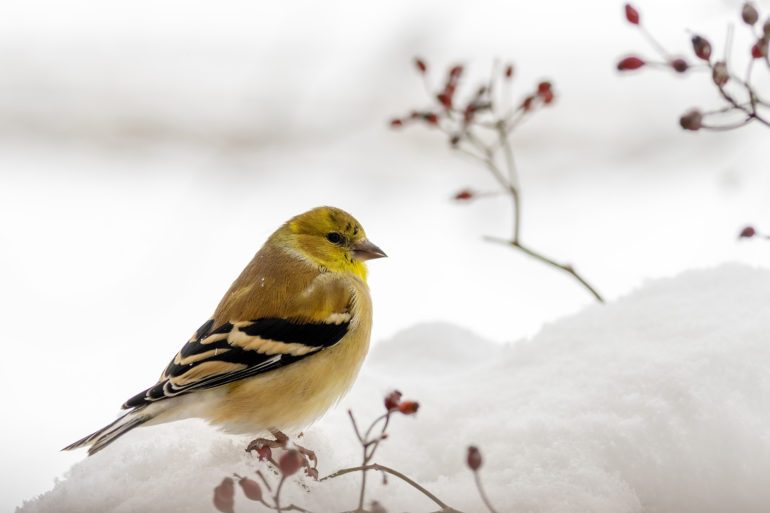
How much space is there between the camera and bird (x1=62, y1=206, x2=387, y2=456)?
171 centimetres

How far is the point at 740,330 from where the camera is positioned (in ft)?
5.77

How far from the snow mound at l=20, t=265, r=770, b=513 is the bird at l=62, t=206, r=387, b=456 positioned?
3.2 inches

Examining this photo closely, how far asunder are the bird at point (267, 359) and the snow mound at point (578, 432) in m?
0.08

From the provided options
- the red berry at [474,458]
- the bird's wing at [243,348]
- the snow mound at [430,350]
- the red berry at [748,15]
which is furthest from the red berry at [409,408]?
the snow mound at [430,350]

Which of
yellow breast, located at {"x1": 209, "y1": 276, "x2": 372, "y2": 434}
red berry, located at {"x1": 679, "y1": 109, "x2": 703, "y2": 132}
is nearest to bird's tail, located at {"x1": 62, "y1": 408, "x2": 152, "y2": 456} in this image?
yellow breast, located at {"x1": 209, "y1": 276, "x2": 372, "y2": 434}

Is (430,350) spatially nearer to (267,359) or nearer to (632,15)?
(267,359)

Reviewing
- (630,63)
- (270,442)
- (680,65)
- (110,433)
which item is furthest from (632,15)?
(110,433)

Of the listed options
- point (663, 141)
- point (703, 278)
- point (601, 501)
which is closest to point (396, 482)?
point (601, 501)

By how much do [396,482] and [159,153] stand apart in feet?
12.6

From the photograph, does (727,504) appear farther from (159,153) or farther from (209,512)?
(159,153)

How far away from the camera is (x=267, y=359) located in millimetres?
1779

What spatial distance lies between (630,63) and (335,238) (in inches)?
36.3

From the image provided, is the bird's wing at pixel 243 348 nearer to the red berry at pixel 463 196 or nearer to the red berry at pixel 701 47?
the red berry at pixel 463 196

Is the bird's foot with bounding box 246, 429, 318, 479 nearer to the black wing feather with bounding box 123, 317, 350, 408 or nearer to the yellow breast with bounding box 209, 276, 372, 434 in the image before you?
the yellow breast with bounding box 209, 276, 372, 434
